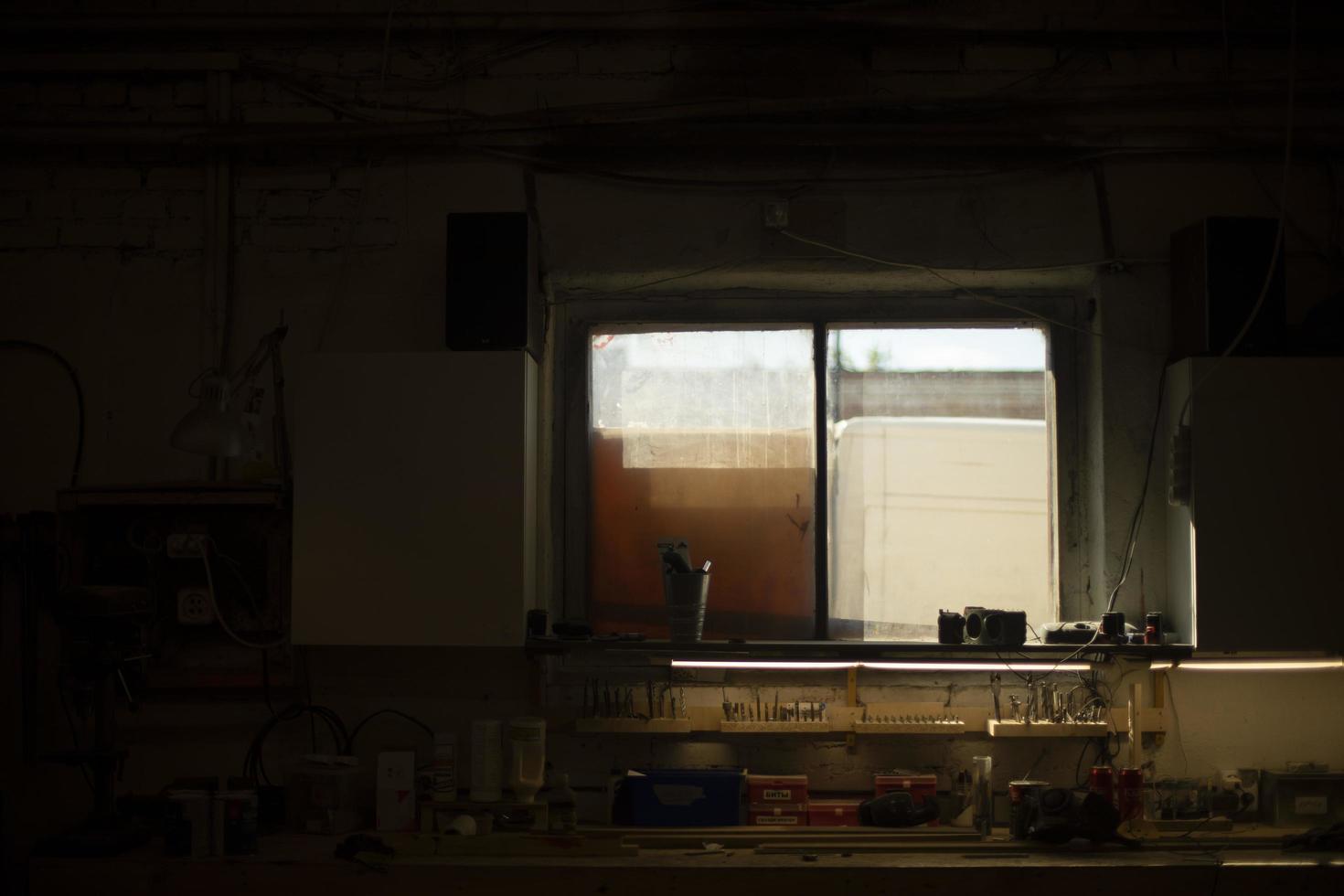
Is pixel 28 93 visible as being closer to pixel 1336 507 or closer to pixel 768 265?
pixel 768 265

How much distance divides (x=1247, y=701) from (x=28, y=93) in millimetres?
4018

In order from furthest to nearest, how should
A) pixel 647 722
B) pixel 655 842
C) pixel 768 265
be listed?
pixel 768 265, pixel 647 722, pixel 655 842

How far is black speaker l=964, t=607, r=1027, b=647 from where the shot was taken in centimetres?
304

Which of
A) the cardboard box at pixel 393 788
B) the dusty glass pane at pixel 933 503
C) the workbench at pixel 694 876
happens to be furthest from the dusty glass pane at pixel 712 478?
the workbench at pixel 694 876

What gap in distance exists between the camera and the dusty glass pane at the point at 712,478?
3.38 meters

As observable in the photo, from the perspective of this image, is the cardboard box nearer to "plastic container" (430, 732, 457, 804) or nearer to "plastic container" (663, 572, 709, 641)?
"plastic container" (430, 732, 457, 804)

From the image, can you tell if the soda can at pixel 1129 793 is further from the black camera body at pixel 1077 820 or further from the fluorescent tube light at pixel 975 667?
the fluorescent tube light at pixel 975 667

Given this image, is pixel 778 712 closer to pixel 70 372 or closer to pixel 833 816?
pixel 833 816

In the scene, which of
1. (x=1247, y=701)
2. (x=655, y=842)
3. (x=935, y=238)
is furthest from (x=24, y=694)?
(x=1247, y=701)

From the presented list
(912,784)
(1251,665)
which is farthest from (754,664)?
(1251,665)

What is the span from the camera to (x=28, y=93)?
11.1ft

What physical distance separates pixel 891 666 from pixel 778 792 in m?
0.49

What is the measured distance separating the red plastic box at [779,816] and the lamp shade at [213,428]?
5.45 feet

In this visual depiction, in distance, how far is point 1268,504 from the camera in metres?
2.95
